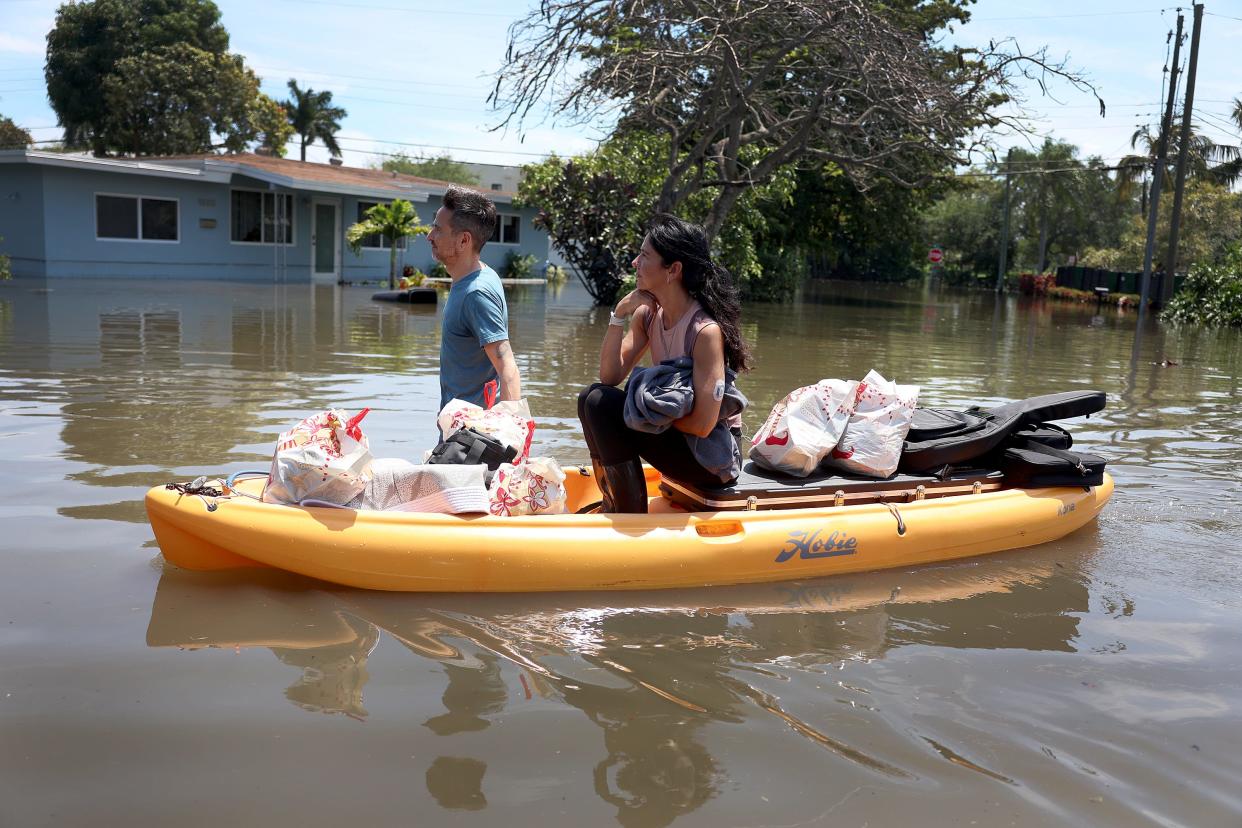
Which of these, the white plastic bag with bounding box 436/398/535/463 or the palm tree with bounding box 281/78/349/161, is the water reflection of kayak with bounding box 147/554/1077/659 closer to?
the white plastic bag with bounding box 436/398/535/463

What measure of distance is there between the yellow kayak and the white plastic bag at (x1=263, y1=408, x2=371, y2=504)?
0.09 metres

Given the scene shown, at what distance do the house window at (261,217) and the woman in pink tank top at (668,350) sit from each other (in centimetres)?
2280

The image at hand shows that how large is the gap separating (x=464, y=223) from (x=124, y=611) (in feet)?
6.97

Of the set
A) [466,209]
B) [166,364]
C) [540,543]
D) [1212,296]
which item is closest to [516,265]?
[1212,296]

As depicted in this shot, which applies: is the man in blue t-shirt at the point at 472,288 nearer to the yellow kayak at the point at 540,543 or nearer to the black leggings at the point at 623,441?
the black leggings at the point at 623,441

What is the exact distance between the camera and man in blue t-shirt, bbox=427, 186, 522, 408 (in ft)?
15.2

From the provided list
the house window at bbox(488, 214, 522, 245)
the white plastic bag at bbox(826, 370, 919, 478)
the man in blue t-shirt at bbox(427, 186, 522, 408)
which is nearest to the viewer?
the man in blue t-shirt at bbox(427, 186, 522, 408)

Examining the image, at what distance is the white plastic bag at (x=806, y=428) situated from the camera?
5.23 meters

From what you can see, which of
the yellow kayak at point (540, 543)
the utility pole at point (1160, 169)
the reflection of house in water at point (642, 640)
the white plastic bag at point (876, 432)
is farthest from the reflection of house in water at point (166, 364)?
the utility pole at point (1160, 169)

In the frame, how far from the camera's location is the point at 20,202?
22.4 meters

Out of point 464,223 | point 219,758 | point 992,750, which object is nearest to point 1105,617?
point 992,750

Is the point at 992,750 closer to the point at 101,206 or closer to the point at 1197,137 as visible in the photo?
the point at 101,206

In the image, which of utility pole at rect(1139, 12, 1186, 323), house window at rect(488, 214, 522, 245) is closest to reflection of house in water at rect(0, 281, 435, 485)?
house window at rect(488, 214, 522, 245)

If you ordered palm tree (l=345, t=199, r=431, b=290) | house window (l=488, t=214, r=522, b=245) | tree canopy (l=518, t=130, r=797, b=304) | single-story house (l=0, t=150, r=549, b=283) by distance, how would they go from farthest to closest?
house window (l=488, t=214, r=522, b=245), palm tree (l=345, t=199, r=431, b=290), single-story house (l=0, t=150, r=549, b=283), tree canopy (l=518, t=130, r=797, b=304)
